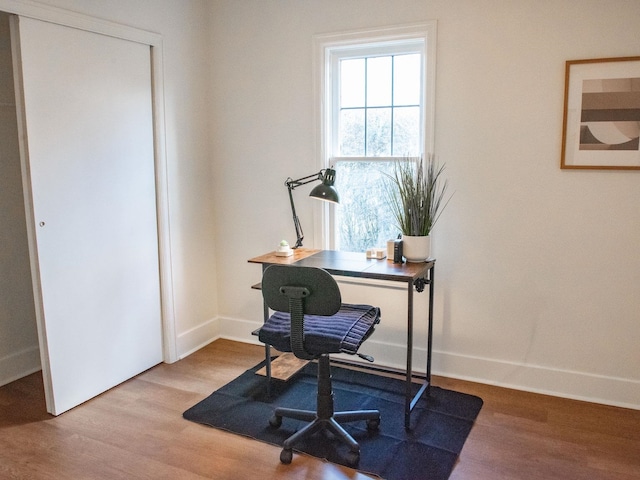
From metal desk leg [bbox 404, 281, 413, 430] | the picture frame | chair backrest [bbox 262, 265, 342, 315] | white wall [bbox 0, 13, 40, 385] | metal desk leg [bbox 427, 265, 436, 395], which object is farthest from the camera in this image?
white wall [bbox 0, 13, 40, 385]

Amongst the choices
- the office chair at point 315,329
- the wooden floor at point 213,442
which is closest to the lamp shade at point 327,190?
the office chair at point 315,329

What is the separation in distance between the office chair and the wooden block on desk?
0.58 m

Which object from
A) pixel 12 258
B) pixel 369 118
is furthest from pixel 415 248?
pixel 12 258

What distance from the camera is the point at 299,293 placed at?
2.21m

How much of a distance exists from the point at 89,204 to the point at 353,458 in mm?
1979

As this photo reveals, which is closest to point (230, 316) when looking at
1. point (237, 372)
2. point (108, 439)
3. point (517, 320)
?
point (237, 372)

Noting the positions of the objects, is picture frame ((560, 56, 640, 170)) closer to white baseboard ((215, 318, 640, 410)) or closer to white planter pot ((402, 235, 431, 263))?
white planter pot ((402, 235, 431, 263))

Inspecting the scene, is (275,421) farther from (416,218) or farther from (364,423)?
(416,218)

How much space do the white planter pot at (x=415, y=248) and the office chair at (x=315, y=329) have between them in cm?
38

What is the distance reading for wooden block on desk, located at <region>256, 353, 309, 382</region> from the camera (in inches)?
130

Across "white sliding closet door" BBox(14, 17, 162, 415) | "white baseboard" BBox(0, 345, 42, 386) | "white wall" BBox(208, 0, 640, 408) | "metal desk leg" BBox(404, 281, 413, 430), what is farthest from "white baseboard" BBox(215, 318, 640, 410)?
"white baseboard" BBox(0, 345, 42, 386)

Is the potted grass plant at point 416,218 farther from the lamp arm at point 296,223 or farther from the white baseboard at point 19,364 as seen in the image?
the white baseboard at point 19,364

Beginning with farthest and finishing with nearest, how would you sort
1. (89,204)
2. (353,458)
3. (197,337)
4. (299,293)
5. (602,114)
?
(197,337) → (89,204) → (602,114) → (353,458) → (299,293)

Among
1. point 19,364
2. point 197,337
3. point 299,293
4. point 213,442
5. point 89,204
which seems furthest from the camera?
point 197,337
